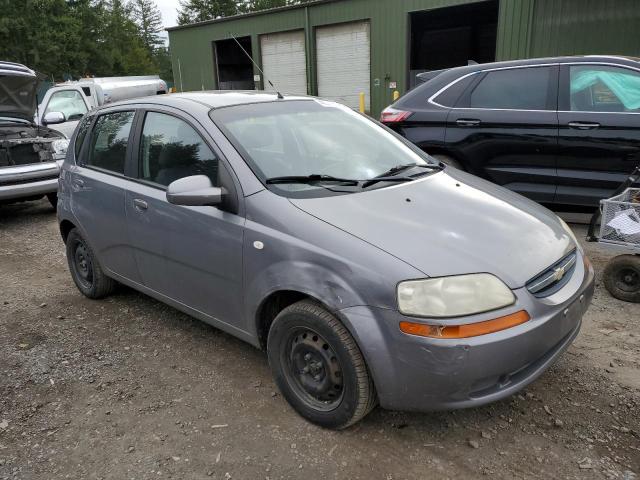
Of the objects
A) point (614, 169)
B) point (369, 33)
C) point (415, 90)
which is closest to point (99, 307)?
point (415, 90)

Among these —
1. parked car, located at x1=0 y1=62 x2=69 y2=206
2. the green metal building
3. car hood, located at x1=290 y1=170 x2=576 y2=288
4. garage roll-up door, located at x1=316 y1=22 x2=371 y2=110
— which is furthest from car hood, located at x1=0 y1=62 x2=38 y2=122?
the green metal building

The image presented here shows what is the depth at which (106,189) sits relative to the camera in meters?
3.73

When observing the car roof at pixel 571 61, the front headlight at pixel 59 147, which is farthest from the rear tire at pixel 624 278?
the front headlight at pixel 59 147

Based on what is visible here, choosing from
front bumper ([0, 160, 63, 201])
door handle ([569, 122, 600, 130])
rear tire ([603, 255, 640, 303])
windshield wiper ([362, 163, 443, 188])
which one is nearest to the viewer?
windshield wiper ([362, 163, 443, 188])

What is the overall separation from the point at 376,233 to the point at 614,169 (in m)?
3.70

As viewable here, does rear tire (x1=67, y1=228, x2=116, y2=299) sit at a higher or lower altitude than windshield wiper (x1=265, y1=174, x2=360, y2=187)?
lower

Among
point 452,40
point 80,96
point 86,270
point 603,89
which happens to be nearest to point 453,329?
point 86,270

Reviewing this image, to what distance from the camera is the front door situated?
287 cm

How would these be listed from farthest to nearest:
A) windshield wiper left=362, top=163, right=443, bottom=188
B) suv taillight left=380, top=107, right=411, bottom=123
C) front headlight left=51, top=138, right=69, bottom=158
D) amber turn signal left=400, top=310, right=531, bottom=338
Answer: front headlight left=51, top=138, right=69, bottom=158, suv taillight left=380, top=107, right=411, bottom=123, windshield wiper left=362, top=163, right=443, bottom=188, amber turn signal left=400, top=310, right=531, bottom=338

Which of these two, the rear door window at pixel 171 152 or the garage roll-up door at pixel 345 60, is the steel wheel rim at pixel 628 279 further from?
the garage roll-up door at pixel 345 60

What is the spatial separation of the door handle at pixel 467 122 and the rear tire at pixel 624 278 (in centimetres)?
220

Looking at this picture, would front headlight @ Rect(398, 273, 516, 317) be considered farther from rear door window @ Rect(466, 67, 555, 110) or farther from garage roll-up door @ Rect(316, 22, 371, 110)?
garage roll-up door @ Rect(316, 22, 371, 110)

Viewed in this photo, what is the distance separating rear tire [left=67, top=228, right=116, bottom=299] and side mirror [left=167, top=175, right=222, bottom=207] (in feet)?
5.50

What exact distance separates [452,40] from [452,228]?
2401 centimetres
